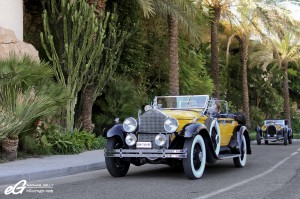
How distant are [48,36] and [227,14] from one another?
15.0 metres

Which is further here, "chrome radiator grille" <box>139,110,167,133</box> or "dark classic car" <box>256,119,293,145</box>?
"dark classic car" <box>256,119,293,145</box>

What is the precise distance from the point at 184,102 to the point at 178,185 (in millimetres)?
3297

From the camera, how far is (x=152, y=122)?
9859 millimetres

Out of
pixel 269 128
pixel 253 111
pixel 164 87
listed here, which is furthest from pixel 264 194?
pixel 253 111

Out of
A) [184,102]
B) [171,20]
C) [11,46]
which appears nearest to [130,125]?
[184,102]

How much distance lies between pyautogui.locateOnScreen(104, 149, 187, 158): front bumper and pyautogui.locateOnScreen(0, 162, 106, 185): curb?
1393 mm

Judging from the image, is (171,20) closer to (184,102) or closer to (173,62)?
(173,62)

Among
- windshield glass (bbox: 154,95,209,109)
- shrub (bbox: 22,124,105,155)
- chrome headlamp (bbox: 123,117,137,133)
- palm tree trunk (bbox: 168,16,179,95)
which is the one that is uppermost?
palm tree trunk (bbox: 168,16,179,95)

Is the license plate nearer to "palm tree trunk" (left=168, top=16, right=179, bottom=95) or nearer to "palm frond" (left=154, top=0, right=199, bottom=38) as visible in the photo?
"palm tree trunk" (left=168, top=16, right=179, bottom=95)

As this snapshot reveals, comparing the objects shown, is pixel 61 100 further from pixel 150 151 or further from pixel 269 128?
pixel 269 128

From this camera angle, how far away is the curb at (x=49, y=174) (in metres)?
9.34

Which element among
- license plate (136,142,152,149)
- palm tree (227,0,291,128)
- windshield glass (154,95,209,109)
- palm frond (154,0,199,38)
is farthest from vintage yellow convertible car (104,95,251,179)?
palm tree (227,0,291,128)

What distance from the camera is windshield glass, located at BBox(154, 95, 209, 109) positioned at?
11.6 m

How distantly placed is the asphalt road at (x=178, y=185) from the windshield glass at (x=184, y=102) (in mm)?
1585
